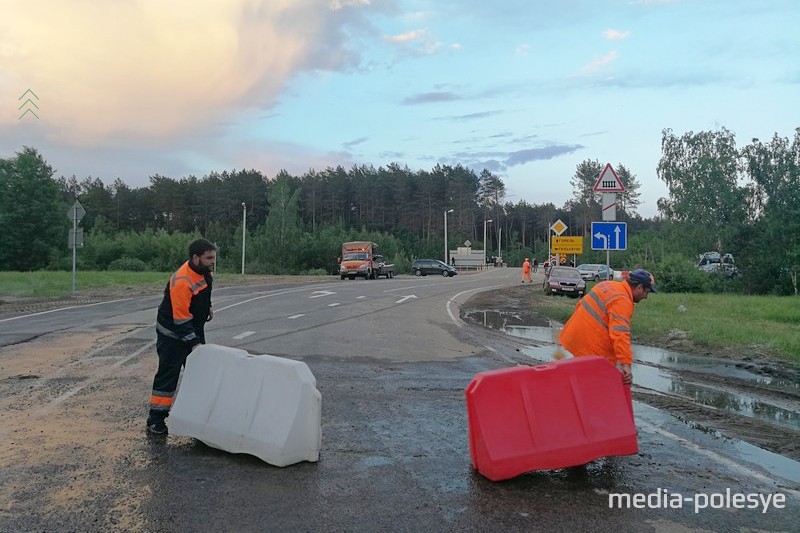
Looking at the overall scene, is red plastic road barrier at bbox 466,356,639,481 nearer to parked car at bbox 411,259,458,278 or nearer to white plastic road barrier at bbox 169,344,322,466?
white plastic road barrier at bbox 169,344,322,466

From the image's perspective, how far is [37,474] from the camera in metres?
4.66

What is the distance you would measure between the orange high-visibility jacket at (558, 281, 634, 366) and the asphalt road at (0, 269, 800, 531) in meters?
0.98

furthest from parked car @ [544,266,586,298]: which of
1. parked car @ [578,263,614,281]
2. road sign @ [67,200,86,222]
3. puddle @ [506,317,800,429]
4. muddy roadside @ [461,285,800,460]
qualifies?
road sign @ [67,200,86,222]

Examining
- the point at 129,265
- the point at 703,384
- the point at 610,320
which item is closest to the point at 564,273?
the point at 703,384

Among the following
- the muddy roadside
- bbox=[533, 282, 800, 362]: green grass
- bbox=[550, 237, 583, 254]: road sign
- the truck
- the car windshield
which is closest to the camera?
the muddy roadside

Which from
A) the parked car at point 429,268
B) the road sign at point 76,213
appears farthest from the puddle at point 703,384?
the parked car at point 429,268

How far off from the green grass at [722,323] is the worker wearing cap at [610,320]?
7.93 meters

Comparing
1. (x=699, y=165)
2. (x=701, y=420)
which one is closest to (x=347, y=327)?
(x=701, y=420)

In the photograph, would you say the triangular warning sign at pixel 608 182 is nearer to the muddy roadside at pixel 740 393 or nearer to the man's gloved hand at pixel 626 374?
the muddy roadside at pixel 740 393

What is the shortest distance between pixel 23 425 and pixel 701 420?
23.8 feet

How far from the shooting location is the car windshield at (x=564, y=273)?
30.5 m

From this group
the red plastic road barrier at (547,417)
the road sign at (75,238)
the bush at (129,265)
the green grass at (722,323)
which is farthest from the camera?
the bush at (129,265)

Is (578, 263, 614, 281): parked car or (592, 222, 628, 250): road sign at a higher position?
(592, 222, 628, 250): road sign

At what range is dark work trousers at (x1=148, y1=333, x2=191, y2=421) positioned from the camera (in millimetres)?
5797
